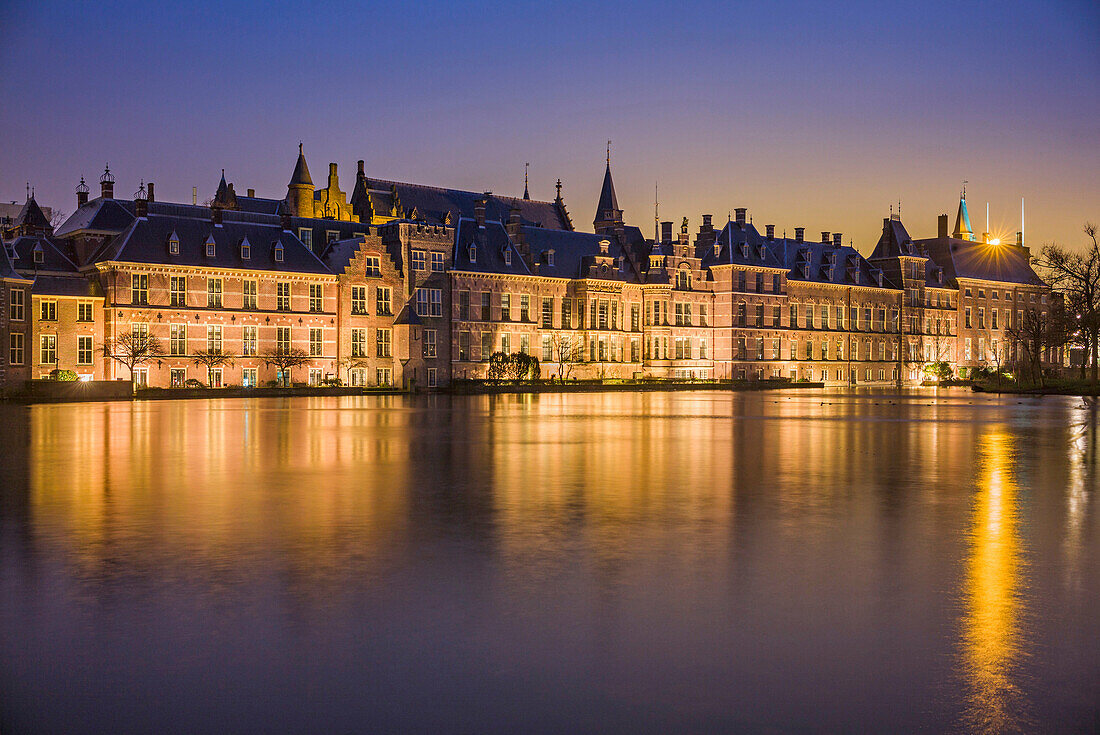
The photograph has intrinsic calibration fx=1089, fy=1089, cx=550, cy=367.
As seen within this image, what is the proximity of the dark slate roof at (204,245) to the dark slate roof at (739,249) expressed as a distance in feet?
140

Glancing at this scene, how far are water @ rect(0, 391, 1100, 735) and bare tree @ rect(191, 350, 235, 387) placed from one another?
167 feet

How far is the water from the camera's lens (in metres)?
7.00

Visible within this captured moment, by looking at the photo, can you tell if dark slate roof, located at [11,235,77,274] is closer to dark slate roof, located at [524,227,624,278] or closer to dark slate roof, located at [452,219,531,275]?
dark slate roof, located at [452,219,531,275]

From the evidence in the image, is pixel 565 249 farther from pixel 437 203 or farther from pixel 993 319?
pixel 993 319

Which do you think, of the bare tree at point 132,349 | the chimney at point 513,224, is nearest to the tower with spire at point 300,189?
the chimney at point 513,224

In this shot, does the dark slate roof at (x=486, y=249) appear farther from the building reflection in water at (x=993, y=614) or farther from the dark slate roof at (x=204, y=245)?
the building reflection in water at (x=993, y=614)

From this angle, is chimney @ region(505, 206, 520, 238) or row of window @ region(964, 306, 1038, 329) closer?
chimney @ region(505, 206, 520, 238)

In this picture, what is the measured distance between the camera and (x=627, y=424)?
119 ft

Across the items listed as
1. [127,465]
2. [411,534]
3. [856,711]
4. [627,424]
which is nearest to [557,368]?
[627,424]

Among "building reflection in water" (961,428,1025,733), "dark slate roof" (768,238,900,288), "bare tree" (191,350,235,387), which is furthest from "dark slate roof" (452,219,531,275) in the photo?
"building reflection in water" (961,428,1025,733)

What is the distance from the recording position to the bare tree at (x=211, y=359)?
70188 millimetres

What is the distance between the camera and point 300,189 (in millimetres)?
94938

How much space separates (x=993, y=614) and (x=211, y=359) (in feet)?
218

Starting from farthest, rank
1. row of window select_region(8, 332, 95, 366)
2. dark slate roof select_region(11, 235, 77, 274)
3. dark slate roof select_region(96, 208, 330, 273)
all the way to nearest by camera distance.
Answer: dark slate roof select_region(96, 208, 330, 273)
dark slate roof select_region(11, 235, 77, 274)
row of window select_region(8, 332, 95, 366)
